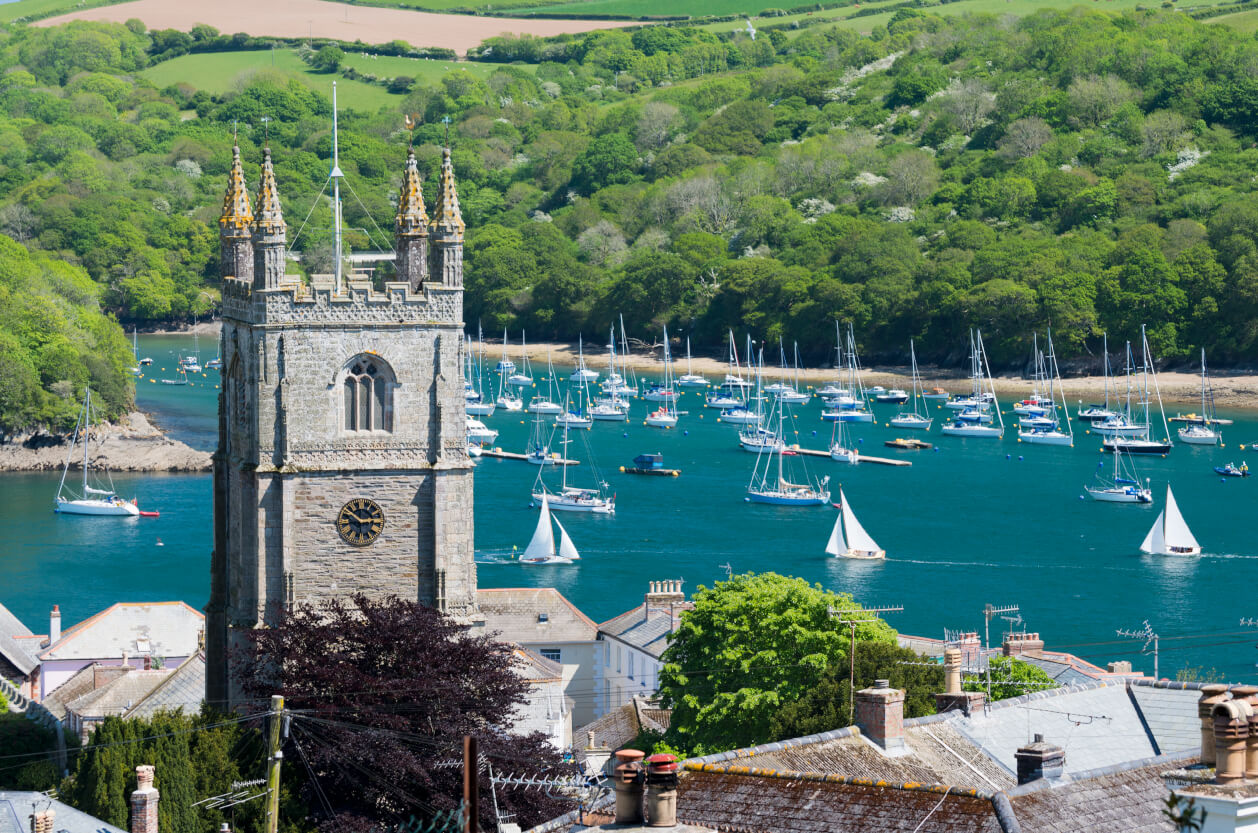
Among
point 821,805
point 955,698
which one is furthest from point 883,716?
point 821,805

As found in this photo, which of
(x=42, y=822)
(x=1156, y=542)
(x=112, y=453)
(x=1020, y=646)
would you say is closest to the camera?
(x=42, y=822)

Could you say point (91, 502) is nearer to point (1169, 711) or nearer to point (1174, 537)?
point (1174, 537)

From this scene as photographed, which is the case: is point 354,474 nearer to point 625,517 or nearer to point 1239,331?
point 625,517

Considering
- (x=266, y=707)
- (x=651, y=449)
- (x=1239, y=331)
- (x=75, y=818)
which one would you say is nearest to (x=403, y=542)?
(x=266, y=707)

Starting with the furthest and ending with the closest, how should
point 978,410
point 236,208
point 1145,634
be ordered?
point 978,410
point 1145,634
point 236,208

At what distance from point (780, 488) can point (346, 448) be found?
86.7 metres

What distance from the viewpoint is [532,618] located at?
71.8 metres

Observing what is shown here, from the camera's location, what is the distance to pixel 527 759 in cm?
4206

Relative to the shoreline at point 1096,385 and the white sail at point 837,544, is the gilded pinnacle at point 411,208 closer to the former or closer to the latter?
the white sail at point 837,544

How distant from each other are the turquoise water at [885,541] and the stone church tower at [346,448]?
40.0 metres

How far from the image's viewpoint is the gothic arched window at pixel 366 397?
4772cm

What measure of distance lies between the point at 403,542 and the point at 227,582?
4.27 meters

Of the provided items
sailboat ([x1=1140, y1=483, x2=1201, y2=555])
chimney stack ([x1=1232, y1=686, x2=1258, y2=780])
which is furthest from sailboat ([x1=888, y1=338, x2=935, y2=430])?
chimney stack ([x1=1232, y1=686, x2=1258, y2=780])

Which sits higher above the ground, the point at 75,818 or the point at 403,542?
the point at 403,542
